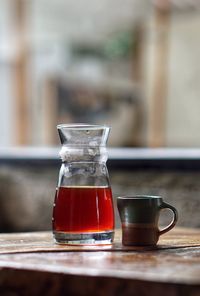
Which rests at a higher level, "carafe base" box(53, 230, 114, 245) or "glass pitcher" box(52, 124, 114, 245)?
"glass pitcher" box(52, 124, 114, 245)

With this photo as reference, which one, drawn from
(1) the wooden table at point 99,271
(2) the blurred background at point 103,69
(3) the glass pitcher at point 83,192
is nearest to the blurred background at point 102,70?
(2) the blurred background at point 103,69

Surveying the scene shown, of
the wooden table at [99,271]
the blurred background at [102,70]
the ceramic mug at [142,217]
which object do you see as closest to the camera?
the wooden table at [99,271]

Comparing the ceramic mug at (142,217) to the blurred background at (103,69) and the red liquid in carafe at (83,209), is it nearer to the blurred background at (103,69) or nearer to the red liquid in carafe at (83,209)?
the red liquid in carafe at (83,209)

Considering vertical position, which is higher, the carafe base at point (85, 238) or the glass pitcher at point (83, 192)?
the glass pitcher at point (83, 192)

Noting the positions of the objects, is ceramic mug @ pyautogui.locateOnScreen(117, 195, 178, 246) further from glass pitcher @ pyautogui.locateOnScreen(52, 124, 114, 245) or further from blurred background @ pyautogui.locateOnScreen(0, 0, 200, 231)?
blurred background @ pyautogui.locateOnScreen(0, 0, 200, 231)

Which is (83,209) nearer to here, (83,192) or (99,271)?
(83,192)

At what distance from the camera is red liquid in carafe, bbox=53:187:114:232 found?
1.18m

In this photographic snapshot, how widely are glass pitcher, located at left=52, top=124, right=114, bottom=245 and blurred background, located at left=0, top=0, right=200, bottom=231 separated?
5.05m

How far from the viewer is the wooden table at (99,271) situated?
2.78 ft

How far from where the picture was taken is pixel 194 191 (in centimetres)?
214

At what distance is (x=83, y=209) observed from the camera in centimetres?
118

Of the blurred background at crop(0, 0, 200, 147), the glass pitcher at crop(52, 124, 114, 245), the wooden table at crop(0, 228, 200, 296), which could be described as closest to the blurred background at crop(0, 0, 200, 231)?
the blurred background at crop(0, 0, 200, 147)

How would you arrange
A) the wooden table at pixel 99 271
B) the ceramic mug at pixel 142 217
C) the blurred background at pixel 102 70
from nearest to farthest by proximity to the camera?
the wooden table at pixel 99 271
the ceramic mug at pixel 142 217
the blurred background at pixel 102 70

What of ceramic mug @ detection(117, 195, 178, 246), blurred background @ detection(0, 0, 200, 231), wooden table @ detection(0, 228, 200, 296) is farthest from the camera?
blurred background @ detection(0, 0, 200, 231)
